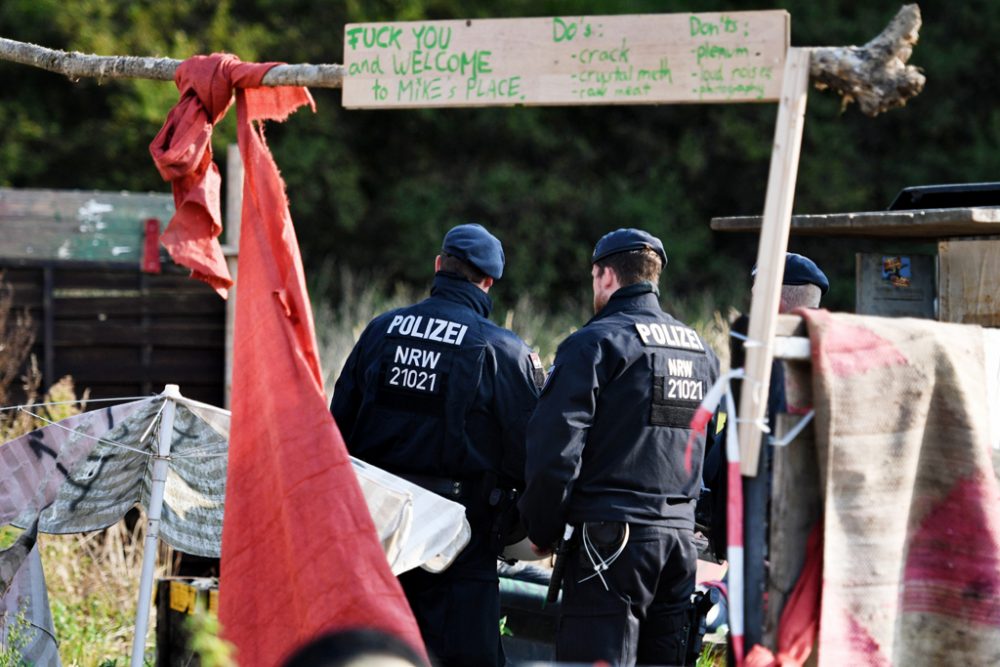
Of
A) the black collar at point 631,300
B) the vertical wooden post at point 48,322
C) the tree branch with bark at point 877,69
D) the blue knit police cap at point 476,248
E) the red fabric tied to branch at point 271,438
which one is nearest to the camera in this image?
the tree branch with bark at point 877,69

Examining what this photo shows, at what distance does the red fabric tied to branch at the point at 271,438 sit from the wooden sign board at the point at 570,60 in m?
0.53

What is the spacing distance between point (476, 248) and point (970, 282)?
5.82 ft

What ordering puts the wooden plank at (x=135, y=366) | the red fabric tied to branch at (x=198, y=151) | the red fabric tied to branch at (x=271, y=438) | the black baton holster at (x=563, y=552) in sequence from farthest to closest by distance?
the wooden plank at (x=135, y=366) → the black baton holster at (x=563, y=552) → the red fabric tied to branch at (x=198, y=151) → the red fabric tied to branch at (x=271, y=438)

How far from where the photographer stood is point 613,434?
413 centimetres

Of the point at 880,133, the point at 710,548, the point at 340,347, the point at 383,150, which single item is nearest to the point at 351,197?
the point at 383,150

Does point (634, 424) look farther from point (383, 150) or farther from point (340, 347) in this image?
point (383, 150)

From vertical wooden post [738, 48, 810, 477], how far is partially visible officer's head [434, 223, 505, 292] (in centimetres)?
198

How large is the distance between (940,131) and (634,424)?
1578 cm

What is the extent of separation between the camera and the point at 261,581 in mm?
3453

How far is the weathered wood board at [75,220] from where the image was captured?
8.97m

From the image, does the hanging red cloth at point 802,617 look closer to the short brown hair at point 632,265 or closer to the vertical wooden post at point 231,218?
the short brown hair at point 632,265

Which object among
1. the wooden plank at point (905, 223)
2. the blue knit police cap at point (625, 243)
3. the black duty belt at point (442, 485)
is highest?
the wooden plank at point (905, 223)

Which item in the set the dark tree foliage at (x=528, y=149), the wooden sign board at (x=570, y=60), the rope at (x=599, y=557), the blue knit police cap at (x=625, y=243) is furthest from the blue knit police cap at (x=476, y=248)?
the dark tree foliage at (x=528, y=149)

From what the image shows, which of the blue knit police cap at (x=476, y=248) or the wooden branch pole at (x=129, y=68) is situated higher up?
the wooden branch pole at (x=129, y=68)
